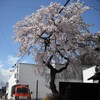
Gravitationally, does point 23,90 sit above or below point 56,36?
below

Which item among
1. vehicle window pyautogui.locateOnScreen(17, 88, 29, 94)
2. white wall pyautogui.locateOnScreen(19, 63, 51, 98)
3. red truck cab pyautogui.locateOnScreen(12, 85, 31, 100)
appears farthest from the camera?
white wall pyautogui.locateOnScreen(19, 63, 51, 98)

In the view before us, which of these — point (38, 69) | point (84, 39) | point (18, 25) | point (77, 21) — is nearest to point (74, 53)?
point (84, 39)

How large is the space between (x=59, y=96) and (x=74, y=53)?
4970mm

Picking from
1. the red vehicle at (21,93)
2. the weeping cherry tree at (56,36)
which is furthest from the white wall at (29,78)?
the weeping cherry tree at (56,36)

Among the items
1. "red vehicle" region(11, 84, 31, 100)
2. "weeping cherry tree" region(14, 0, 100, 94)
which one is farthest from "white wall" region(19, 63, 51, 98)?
"weeping cherry tree" region(14, 0, 100, 94)

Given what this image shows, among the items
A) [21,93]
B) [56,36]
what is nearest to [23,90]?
[21,93]

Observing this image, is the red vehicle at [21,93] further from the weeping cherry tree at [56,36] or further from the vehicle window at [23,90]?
the weeping cherry tree at [56,36]

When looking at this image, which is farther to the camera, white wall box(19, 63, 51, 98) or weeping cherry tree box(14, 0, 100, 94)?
white wall box(19, 63, 51, 98)

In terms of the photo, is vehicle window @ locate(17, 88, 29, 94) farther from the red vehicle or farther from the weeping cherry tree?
the weeping cherry tree

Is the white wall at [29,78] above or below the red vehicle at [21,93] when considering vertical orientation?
above

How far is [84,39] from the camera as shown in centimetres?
2023

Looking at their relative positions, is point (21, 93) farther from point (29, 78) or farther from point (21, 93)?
point (29, 78)

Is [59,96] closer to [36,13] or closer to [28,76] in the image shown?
[36,13]

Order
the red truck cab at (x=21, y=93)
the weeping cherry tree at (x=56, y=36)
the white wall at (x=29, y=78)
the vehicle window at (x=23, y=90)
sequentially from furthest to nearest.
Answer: the white wall at (x=29, y=78)
the vehicle window at (x=23, y=90)
the red truck cab at (x=21, y=93)
the weeping cherry tree at (x=56, y=36)
